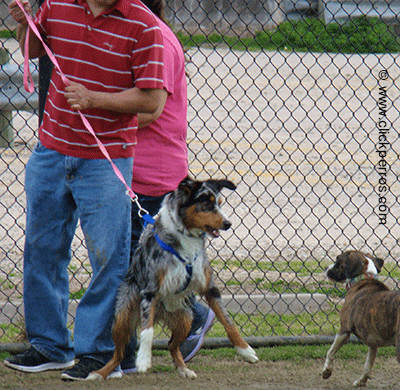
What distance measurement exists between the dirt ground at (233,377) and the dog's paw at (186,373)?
0.09 feet

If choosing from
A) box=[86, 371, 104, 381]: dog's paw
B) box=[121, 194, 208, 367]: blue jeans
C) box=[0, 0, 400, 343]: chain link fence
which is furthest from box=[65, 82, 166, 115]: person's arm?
box=[86, 371, 104, 381]: dog's paw

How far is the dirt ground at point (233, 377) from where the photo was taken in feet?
12.3

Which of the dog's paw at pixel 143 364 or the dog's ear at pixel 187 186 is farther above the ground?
the dog's ear at pixel 187 186

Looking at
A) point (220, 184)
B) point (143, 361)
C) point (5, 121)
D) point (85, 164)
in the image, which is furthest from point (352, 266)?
point (5, 121)

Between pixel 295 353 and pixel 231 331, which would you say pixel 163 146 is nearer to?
pixel 231 331

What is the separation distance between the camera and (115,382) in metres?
3.71

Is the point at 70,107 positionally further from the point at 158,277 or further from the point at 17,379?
the point at 17,379

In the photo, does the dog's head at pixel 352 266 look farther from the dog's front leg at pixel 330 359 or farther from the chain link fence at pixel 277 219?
the chain link fence at pixel 277 219

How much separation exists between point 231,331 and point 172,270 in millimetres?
452

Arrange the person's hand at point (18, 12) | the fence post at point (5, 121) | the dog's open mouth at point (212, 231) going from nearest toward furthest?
the person's hand at point (18, 12) < the dog's open mouth at point (212, 231) < the fence post at point (5, 121)

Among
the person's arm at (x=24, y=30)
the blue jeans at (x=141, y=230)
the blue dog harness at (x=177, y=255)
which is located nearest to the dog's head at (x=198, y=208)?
the blue dog harness at (x=177, y=255)

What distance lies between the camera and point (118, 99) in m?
3.21

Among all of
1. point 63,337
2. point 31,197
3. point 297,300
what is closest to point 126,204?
point 31,197

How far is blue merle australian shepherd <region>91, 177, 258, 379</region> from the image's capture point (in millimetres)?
3539
